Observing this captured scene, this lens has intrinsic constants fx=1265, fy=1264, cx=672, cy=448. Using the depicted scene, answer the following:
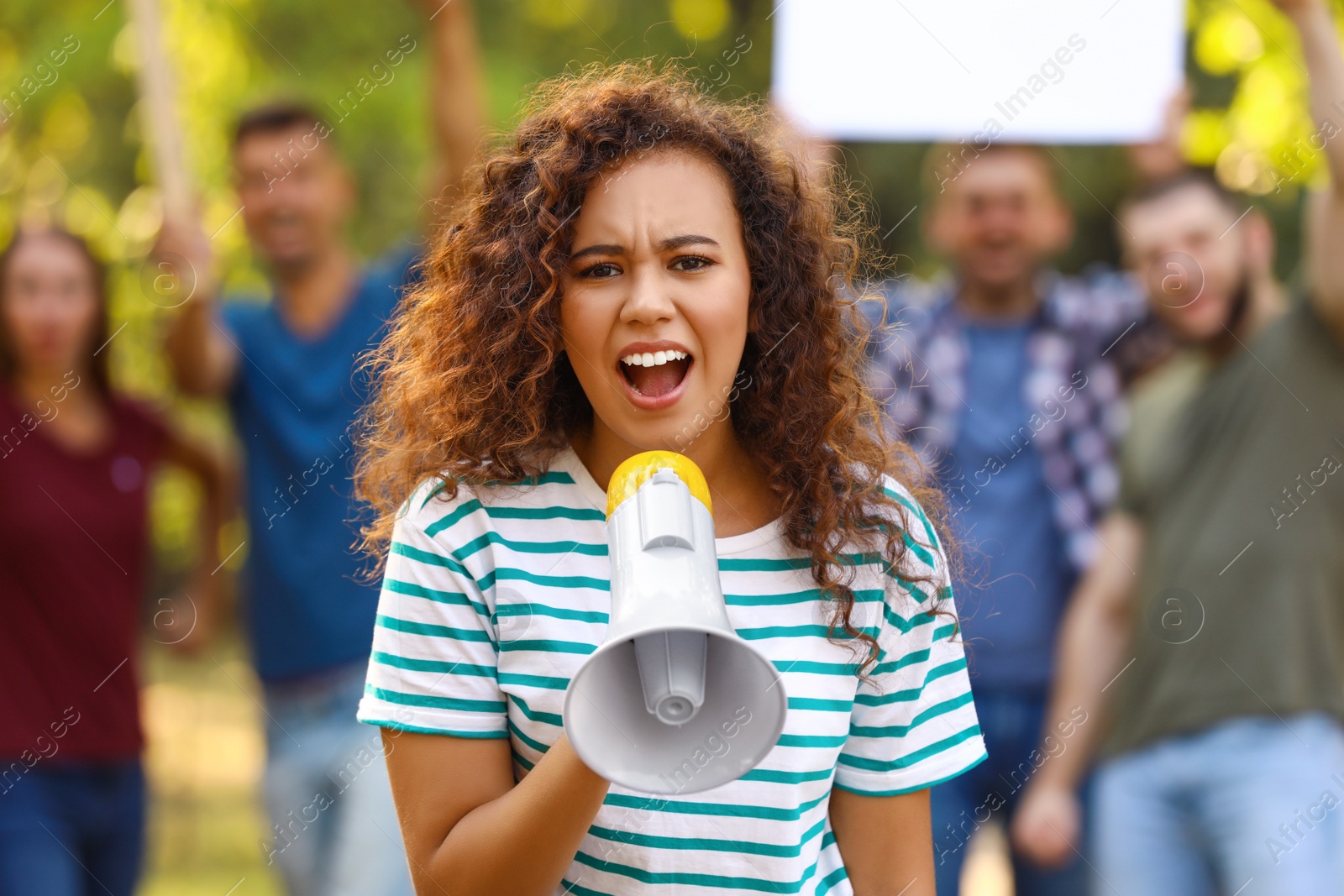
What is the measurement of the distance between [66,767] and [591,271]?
261 centimetres

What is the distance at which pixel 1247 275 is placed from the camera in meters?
3.96

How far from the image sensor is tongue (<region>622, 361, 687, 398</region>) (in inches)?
67.4

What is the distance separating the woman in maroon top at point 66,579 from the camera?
3438mm

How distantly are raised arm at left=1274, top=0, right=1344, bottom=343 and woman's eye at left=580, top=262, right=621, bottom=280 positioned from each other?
2.75 metres

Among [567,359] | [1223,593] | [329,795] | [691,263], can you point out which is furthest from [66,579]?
[1223,593]

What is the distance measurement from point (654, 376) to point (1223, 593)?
101 inches

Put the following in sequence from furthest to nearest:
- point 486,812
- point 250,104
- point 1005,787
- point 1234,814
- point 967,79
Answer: point 250,104, point 967,79, point 1005,787, point 1234,814, point 486,812

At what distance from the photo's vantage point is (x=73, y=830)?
138 inches

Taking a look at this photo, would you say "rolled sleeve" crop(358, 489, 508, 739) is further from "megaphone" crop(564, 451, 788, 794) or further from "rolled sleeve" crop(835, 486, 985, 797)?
"rolled sleeve" crop(835, 486, 985, 797)

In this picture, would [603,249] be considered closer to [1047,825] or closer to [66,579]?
[66,579]

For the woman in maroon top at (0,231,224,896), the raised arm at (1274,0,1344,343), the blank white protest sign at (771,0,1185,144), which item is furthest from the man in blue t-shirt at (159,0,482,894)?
the raised arm at (1274,0,1344,343)

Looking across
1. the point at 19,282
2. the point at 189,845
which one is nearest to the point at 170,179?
the point at 19,282

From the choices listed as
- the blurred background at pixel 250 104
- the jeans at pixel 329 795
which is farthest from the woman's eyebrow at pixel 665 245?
the blurred background at pixel 250 104

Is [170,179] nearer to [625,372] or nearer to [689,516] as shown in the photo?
[625,372]
